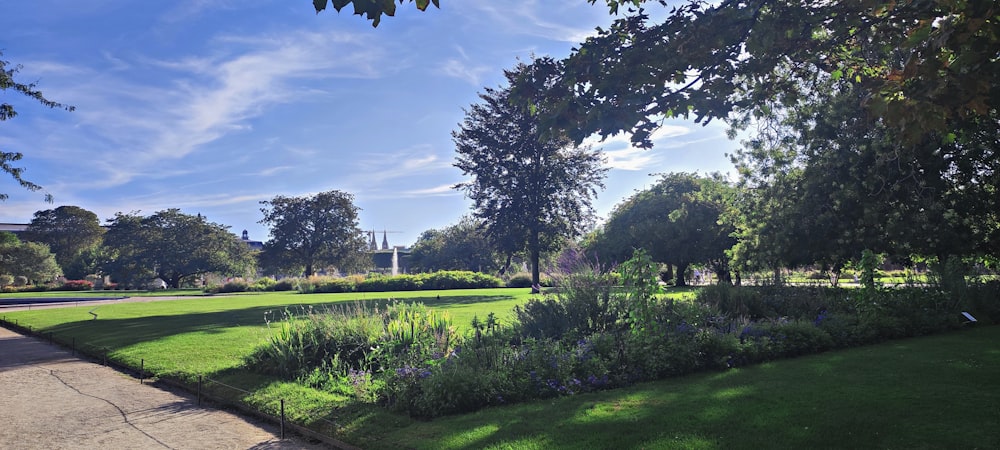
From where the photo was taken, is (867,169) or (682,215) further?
(682,215)

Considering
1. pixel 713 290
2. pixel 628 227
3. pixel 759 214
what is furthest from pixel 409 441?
pixel 628 227

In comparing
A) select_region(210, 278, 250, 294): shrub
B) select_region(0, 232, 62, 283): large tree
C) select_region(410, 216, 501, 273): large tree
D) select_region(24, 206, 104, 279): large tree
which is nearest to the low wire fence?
select_region(210, 278, 250, 294): shrub

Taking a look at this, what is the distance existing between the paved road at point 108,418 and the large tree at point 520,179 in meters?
27.1

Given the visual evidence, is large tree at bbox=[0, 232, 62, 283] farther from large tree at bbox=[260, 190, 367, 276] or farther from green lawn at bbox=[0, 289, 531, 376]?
green lawn at bbox=[0, 289, 531, 376]

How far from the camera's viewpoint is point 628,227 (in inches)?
1641

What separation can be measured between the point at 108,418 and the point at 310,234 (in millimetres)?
66606

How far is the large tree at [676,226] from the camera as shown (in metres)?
36.7

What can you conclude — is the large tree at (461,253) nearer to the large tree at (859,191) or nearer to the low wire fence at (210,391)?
the large tree at (859,191)

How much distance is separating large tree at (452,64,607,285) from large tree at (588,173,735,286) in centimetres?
372

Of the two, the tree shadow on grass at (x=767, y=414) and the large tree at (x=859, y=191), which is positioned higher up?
the large tree at (x=859, y=191)

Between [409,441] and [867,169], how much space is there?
15535 mm

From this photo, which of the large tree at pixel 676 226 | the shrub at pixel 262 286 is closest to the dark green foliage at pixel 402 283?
the shrub at pixel 262 286

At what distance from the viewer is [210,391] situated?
8.05 m

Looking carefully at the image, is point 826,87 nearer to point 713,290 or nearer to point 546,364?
point 713,290
